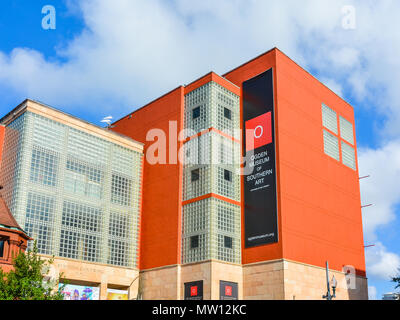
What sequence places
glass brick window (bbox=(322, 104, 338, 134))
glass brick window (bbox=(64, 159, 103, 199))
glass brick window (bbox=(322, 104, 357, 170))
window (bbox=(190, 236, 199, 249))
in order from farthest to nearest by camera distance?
glass brick window (bbox=(322, 104, 338, 134)) < glass brick window (bbox=(322, 104, 357, 170)) < glass brick window (bbox=(64, 159, 103, 199)) < window (bbox=(190, 236, 199, 249))

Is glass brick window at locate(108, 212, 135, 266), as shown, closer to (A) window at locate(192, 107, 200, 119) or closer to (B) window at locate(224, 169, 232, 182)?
(B) window at locate(224, 169, 232, 182)

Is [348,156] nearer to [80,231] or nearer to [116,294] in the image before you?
[116,294]

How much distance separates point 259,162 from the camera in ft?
178

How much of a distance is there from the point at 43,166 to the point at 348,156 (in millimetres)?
38054

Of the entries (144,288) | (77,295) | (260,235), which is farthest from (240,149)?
(77,295)

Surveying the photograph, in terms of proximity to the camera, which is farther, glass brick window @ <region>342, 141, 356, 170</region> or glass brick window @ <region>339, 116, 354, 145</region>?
glass brick window @ <region>339, 116, 354, 145</region>

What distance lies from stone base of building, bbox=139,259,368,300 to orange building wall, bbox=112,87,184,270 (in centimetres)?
184

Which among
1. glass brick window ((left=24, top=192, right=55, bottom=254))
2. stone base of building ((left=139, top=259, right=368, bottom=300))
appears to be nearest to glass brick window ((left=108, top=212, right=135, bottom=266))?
stone base of building ((left=139, top=259, right=368, bottom=300))

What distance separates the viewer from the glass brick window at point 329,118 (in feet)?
204

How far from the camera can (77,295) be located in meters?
52.5

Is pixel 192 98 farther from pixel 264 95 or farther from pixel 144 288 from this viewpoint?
pixel 144 288

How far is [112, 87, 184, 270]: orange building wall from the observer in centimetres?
5575

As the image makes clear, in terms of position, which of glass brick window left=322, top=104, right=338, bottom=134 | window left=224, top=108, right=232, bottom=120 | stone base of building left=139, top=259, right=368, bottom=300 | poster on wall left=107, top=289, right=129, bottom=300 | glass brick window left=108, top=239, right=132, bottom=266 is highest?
glass brick window left=322, top=104, right=338, bottom=134

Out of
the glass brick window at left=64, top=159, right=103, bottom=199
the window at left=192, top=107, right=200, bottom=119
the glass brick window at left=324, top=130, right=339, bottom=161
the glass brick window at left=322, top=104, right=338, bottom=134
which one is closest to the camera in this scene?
the glass brick window at left=64, top=159, right=103, bottom=199
